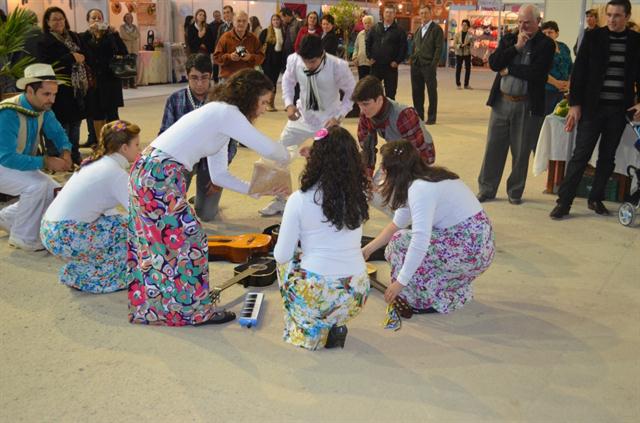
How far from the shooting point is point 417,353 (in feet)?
11.3

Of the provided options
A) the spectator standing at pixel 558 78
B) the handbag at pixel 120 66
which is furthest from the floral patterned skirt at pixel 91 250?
the spectator standing at pixel 558 78

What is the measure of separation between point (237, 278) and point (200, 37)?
8.13 metres

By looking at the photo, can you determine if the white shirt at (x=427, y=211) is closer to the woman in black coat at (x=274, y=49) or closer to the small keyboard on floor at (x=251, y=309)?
the small keyboard on floor at (x=251, y=309)

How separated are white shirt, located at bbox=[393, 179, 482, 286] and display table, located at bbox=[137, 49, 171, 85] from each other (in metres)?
11.6

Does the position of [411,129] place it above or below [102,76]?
below

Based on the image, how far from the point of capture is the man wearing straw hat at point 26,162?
15.5 ft

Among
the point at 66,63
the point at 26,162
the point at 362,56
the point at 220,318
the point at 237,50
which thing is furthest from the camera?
the point at 362,56

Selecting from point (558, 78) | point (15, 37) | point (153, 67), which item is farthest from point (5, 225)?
point (153, 67)

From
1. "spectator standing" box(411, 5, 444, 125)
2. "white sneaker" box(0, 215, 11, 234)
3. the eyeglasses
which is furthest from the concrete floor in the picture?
"spectator standing" box(411, 5, 444, 125)

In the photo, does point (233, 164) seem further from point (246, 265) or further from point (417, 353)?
point (417, 353)

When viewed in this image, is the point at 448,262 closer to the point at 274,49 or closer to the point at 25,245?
the point at 25,245

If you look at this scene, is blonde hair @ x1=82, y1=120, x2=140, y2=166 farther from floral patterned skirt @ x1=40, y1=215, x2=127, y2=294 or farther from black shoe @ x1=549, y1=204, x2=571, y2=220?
black shoe @ x1=549, y1=204, x2=571, y2=220

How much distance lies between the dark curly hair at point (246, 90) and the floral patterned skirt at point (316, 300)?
0.80 meters

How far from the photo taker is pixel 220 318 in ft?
12.2
